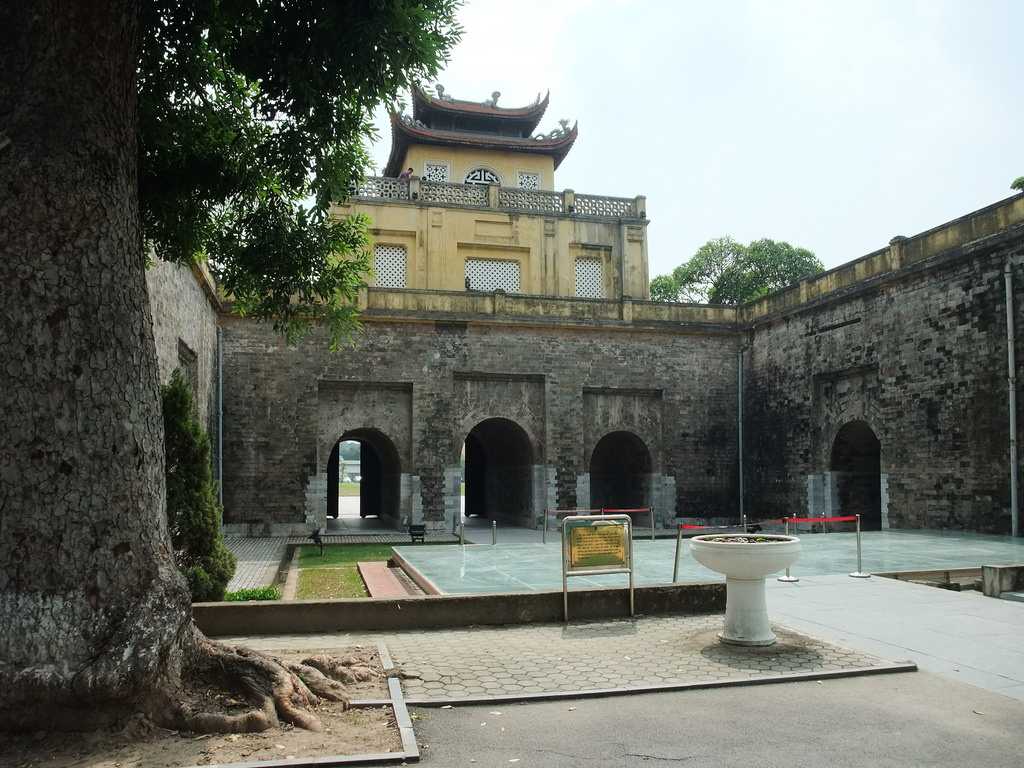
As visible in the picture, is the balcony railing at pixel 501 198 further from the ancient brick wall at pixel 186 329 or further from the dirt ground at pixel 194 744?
the dirt ground at pixel 194 744

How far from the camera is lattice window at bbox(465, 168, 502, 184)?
27.5m

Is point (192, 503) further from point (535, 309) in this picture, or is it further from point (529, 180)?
point (529, 180)

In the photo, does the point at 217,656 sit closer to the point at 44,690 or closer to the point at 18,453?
the point at 44,690

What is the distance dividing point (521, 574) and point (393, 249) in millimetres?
15732

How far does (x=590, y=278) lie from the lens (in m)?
25.6

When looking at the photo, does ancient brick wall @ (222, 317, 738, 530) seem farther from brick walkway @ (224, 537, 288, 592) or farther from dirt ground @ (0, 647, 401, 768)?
dirt ground @ (0, 647, 401, 768)

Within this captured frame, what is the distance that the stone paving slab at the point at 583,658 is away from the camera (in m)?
5.05

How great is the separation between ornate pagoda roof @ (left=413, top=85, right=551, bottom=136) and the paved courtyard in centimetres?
1821

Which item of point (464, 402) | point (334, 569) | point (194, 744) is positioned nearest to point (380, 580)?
point (334, 569)

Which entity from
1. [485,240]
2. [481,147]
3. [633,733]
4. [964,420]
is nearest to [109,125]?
[633,733]

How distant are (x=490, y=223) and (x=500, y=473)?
7.59m

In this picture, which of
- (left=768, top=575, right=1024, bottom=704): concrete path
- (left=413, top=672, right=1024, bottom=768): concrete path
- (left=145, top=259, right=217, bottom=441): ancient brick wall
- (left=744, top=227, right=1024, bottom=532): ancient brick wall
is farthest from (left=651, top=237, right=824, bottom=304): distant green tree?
(left=413, top=672, right=1024, bottom=768): concrete path

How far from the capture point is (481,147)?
27.4 m

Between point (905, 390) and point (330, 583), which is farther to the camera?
point (905, 390)
